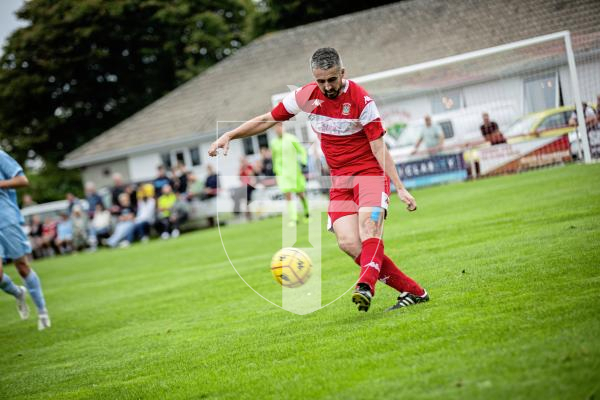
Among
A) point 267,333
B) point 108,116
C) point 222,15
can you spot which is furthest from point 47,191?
Result: point 267,333

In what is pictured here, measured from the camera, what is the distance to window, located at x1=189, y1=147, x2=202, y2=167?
127 feet

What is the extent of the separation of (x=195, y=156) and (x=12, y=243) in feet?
96.2

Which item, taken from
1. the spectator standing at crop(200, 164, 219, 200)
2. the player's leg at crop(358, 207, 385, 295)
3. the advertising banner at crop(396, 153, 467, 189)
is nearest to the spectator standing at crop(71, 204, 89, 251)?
the spectator standing at crop(200, 164, 219, 200)

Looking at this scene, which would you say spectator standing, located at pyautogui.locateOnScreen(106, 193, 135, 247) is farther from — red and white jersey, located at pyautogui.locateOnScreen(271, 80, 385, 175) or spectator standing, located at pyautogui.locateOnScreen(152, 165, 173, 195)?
red and white jersey, located at pyautogui.locateOnScreen(271, 80, 385, 175)

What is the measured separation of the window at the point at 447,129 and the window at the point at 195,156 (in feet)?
61.4

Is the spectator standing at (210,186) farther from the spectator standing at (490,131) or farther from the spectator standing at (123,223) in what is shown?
the spectator standing at (490,131)

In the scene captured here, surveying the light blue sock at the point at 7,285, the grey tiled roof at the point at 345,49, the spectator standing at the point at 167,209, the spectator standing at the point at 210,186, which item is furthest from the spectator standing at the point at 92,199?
the light blue sock at the point at 7,285

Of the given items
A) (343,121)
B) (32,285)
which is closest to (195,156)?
(32,285)

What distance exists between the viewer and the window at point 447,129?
73.6 ft

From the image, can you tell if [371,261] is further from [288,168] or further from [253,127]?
[288,168]

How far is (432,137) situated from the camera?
75.4 feet

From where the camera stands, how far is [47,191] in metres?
54.6

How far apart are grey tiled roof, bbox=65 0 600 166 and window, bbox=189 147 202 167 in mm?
1376

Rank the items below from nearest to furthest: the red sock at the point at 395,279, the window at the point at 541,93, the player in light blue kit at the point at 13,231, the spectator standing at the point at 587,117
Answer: the red sock at the point at 395,279
the player in light blue kit at the point at 13,231
the spectator standing at the point at 587,117
the window at the point at 541,93
